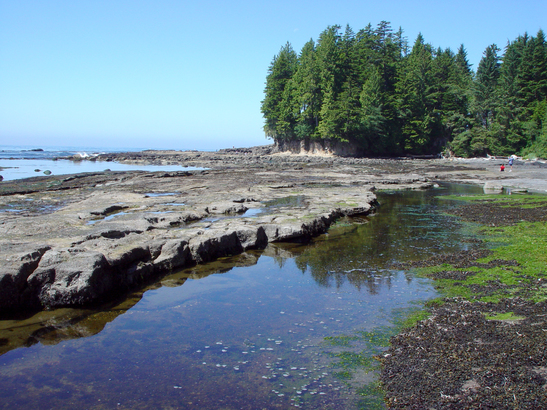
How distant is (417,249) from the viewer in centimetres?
1198

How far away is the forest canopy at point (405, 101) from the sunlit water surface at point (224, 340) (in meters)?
50.3

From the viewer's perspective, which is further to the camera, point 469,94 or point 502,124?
point 469,94

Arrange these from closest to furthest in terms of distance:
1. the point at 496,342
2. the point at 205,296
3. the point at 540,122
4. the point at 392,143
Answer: the point at 496,342 < the point at 205,296 < the point at 540,122 < the point at 392,143

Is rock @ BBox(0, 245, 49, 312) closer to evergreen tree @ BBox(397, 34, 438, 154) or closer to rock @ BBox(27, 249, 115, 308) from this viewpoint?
rock @ BBox(27, 249, 115, 308)

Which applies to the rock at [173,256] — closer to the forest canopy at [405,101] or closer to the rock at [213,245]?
the rock at [213,245]

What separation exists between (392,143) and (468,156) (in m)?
11.4

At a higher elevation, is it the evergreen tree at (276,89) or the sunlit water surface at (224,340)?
the evergreen tree at (276,89)

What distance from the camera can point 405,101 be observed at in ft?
206

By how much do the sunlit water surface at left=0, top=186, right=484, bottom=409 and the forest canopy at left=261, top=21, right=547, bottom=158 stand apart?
50259mm

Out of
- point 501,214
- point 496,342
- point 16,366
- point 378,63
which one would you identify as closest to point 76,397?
point 16,366

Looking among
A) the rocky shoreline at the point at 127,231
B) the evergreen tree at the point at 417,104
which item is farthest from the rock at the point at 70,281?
the evergreen tree at the point at 417,104

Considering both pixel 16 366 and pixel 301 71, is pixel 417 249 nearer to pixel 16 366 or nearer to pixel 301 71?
pixel 16 366

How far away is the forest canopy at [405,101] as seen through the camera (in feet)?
189

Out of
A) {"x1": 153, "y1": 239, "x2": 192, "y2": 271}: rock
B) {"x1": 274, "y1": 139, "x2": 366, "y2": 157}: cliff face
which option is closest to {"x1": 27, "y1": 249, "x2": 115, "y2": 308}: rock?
{"x1": 153, "y1": 239, "x2": 192, "y2": 271}: rock
